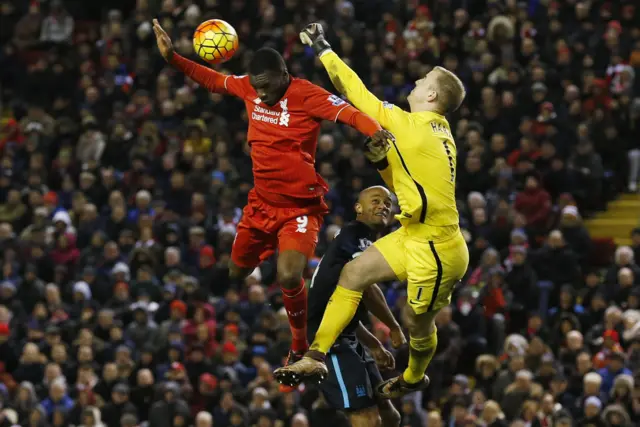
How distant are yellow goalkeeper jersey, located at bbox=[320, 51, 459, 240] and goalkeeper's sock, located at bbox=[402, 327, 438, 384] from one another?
0.84 m

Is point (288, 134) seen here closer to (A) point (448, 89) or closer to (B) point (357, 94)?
(B) point (357, 94)

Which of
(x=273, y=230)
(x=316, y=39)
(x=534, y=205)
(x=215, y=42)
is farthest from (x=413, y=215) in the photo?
(x=534, y=205)

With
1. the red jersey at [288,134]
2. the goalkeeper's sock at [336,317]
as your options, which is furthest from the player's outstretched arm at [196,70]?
the goalkeeper's sock at [336,317]

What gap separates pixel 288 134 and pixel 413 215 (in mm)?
1161

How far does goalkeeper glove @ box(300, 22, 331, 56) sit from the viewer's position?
10992 millimetres

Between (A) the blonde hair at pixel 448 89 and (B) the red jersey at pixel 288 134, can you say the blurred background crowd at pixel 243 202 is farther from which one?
(A) the blonde hair at pixel 448 89

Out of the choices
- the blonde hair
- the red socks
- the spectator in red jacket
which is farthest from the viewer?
the spectator in red jacket

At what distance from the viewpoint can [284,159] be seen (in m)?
11.4

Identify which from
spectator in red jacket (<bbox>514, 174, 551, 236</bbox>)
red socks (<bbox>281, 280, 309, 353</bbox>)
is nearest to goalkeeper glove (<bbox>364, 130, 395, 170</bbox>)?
red socks (<bbox>281, 280, 309, 353</bbox>)

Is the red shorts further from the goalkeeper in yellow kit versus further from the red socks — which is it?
the goalkeeper in yellow kit

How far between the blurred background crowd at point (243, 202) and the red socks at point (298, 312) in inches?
201

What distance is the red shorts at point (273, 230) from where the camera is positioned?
37.4 ft

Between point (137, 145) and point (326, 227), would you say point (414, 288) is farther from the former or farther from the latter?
point (137, 145)

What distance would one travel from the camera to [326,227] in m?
19.9
